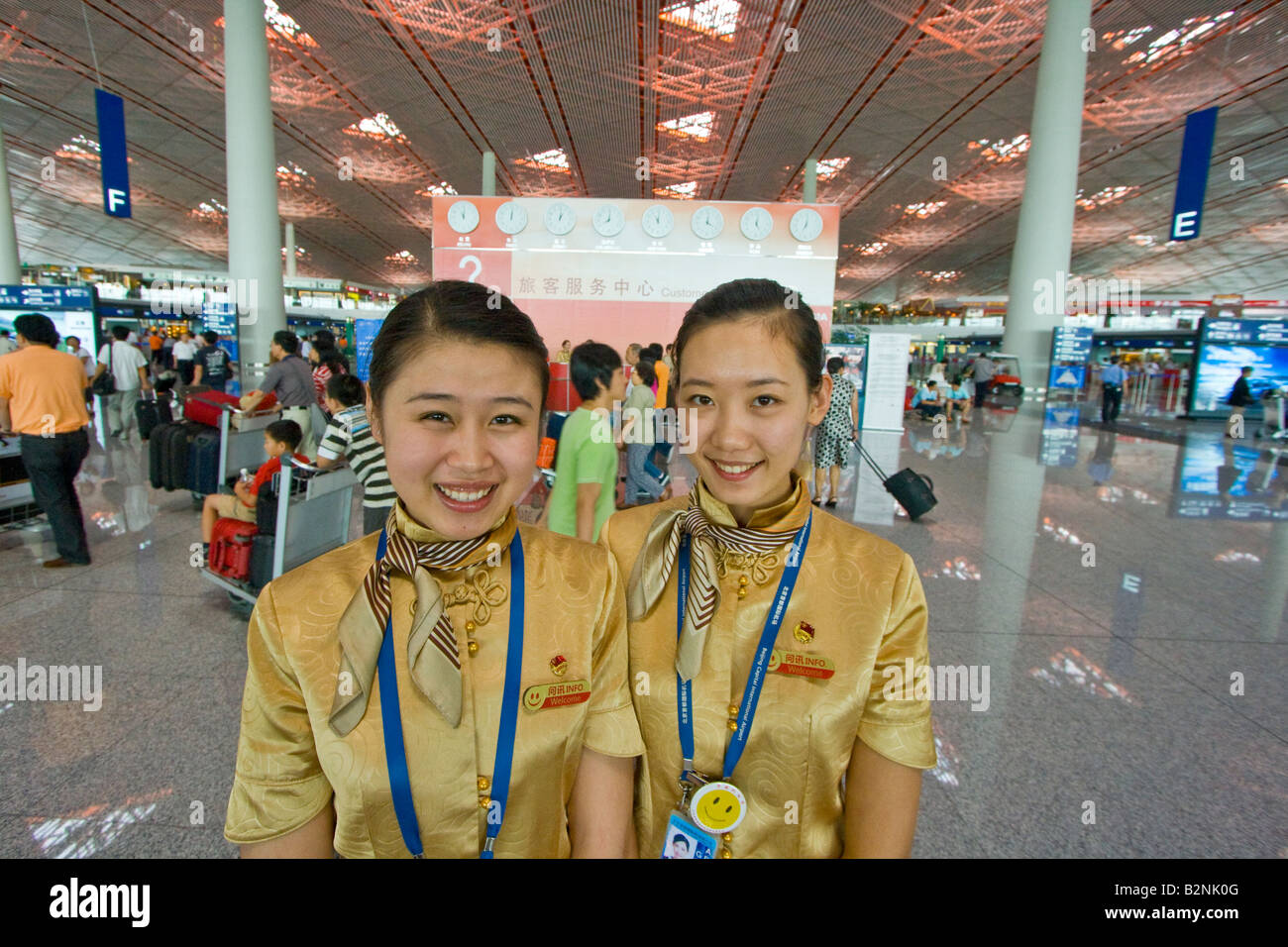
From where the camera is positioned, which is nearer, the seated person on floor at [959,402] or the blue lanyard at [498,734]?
the blue lanyard at [498,734]

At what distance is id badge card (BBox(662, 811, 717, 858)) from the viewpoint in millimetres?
1094

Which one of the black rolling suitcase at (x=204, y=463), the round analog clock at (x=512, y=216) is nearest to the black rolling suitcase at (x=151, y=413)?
the black rolling suitcase at (x=204, y=463)

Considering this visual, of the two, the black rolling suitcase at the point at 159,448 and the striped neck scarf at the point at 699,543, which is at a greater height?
the striped neck scarf at the point at 699,543

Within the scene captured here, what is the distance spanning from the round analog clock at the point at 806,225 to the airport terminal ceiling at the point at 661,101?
14.3ft

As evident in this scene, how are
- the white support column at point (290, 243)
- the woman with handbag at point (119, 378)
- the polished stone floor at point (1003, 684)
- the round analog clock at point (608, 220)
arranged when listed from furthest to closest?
the white support column at point (290, 243), the round analog clock at point (608, 220), the woman with handbag at point (119, 378), the polished stone floor at point (1003, 684)

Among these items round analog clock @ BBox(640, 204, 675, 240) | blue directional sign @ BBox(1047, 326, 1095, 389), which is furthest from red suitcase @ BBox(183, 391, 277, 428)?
blue directional sign @ BBox(1047, 326, 1095, 389)

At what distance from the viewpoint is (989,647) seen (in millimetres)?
3648

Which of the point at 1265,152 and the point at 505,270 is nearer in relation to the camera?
the point at 505,270

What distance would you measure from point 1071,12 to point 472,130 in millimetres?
15722

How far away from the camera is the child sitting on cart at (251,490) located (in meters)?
3.87

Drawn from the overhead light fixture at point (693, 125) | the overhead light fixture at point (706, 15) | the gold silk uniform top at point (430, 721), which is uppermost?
the overhead light fixture at point (693, 125)

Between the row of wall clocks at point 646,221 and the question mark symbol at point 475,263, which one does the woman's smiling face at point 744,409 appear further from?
the question mark symbol at point 475,263

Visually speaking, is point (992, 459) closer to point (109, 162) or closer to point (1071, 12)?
point (1071, 12)

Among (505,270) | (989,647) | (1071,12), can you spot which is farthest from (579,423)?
(1071,12)
